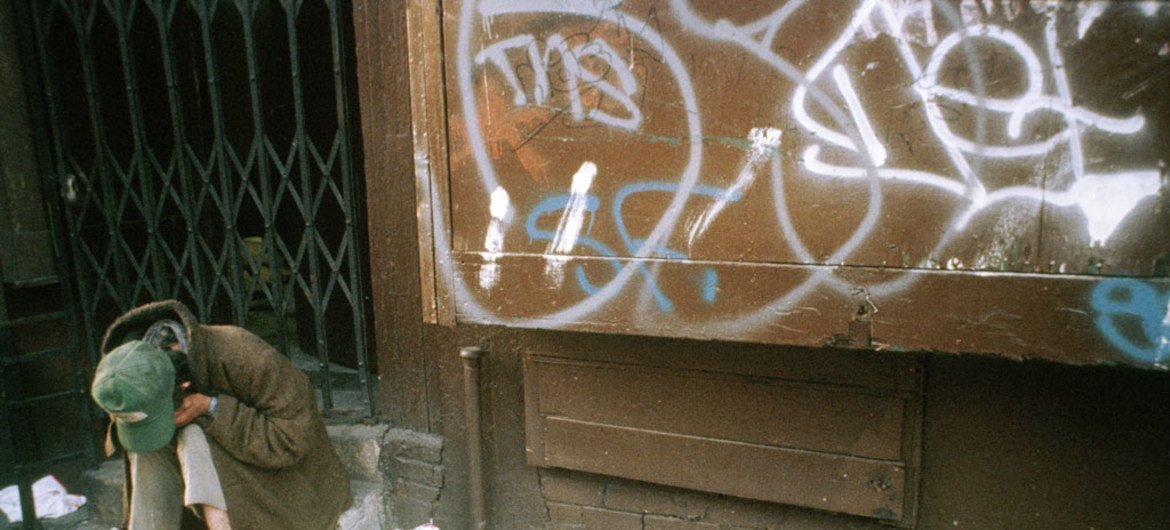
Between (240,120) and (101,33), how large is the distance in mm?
892

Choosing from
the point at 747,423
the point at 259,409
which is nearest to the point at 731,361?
the point at 747,423

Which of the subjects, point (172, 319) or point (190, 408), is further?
point (172, 319)

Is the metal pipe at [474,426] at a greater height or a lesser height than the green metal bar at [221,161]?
lesser

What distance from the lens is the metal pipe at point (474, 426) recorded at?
296cm

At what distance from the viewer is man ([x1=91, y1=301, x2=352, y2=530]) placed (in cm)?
205

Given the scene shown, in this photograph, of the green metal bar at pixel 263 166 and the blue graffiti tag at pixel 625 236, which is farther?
the green metal bar at pixel 263 166

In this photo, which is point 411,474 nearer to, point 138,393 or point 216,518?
point 216,518

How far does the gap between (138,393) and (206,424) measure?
276 mm

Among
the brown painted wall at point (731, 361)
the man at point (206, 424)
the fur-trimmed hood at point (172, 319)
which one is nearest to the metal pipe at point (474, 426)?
the brown painted wall at point (731, 361)

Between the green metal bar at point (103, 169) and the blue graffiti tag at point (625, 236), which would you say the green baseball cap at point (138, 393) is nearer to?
the blue graffiti tag at point (625, 236)

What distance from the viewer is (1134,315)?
1737 mm

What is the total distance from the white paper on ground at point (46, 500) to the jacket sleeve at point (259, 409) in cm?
201

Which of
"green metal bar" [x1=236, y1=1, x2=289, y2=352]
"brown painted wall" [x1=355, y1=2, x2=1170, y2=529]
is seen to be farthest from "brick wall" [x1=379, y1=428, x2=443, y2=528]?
"green metal bar" [x1=236, y1=1, x2=289, y2=352]

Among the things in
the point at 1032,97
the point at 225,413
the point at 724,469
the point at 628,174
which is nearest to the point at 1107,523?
the point at 724,469
